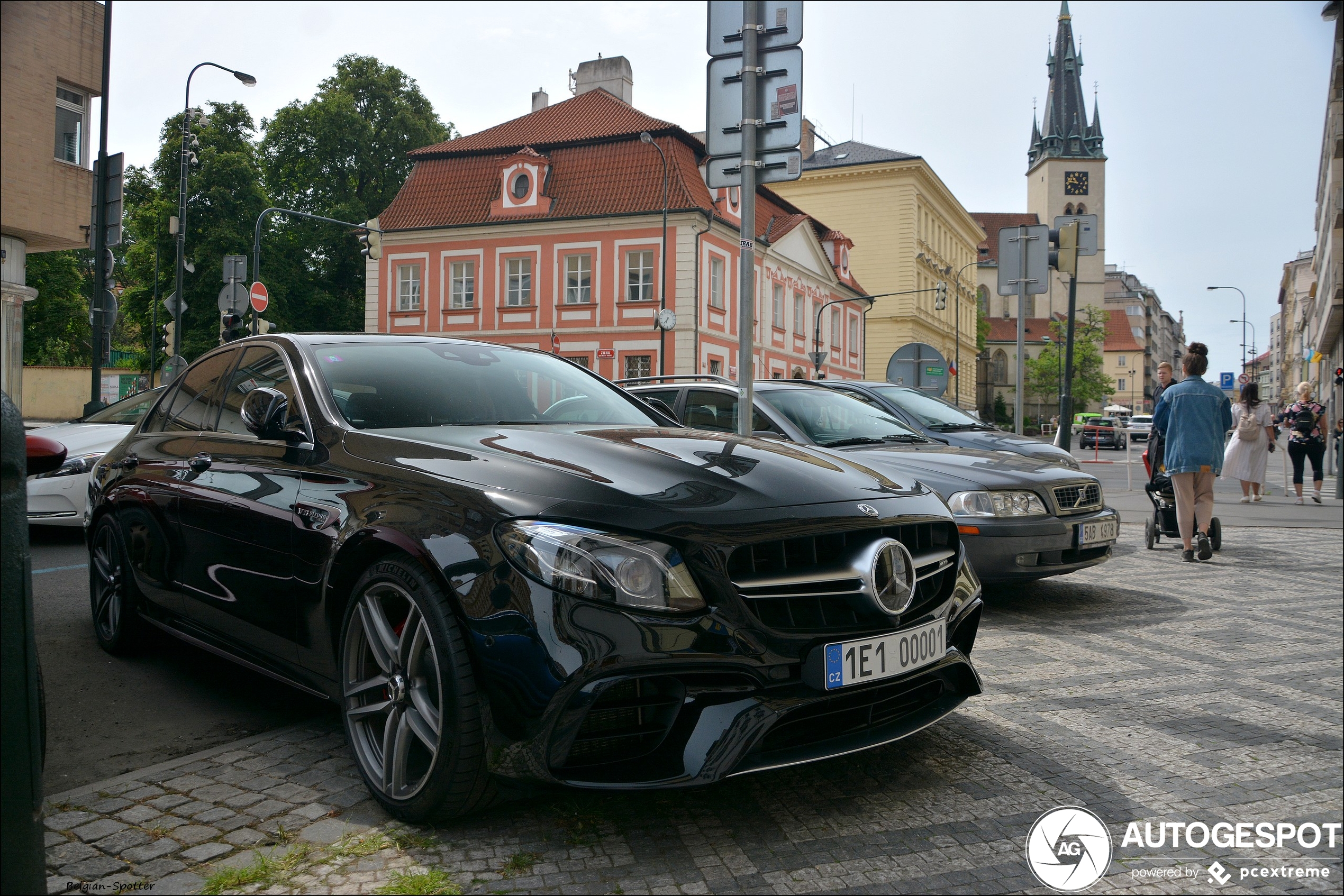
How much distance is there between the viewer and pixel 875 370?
2448 inches

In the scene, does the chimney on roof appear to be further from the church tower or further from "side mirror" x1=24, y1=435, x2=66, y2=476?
the church tower

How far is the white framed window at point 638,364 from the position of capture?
3662cm

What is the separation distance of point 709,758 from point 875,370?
200 feet

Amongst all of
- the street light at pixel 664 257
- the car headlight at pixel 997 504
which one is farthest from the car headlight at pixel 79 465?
the street light at pixel 664 257

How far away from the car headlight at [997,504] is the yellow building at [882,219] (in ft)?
170

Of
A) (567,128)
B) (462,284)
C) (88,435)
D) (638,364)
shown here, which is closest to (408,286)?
(462,284)

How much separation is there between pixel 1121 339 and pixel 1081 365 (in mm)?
53337

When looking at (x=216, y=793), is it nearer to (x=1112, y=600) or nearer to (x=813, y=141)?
(x=1112, y=600)

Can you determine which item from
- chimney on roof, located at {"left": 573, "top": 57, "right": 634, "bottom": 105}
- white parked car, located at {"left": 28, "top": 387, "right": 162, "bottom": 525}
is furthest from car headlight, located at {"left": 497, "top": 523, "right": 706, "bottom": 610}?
chimney on roof, located at {"left": 573, "top": 57, "right": 634, "bottom": 105}

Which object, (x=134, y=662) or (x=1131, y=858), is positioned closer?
(x=1131, y=858)

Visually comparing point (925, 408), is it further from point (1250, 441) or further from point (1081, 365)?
point (1081, 365)

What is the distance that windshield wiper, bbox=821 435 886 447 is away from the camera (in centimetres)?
724

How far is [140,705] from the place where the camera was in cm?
430

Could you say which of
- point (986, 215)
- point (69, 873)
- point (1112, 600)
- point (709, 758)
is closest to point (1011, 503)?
point (1112, 600)
